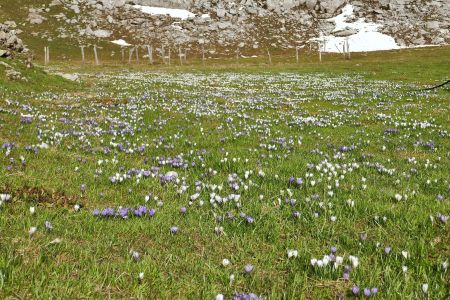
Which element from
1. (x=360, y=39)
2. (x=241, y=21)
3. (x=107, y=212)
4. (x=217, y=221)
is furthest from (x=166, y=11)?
(x=217, y=221)

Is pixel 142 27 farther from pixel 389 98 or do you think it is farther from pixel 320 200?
pixel 320 200

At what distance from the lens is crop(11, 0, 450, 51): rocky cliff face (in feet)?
493

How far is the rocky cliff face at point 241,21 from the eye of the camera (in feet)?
493

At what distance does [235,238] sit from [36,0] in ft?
616

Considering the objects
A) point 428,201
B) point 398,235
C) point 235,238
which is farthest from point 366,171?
point 235,238

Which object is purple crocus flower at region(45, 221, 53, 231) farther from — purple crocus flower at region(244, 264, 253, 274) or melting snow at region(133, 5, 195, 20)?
melting snow at region(133, 5, 195, 20)

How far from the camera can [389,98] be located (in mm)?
23656

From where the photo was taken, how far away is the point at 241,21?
17200cm

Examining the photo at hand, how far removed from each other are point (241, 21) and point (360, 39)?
2239 inches

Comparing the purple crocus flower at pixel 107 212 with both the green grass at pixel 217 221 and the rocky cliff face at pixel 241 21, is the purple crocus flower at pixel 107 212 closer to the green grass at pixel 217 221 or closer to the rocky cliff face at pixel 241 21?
the green grass at pixel 217 221

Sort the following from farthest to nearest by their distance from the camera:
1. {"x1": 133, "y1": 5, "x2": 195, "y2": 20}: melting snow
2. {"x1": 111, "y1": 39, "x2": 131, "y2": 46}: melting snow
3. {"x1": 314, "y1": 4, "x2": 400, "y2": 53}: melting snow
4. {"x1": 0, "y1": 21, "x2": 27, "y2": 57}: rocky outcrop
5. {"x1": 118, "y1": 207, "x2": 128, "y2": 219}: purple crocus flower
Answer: {"x1": 133, "y1": 5, "x2": 195, "y2": 20}: melting snow < {"x1": 314, "y1": 4, "x2": 400, "y2": 53}: melting snow < {"x1": 111, "y1": 39, "x2": 131, "y2": 46}: melting snow < {"x1": 0, "y1": 21, "x2": 27, "y2": 57}: rocky outcrop < {"x1": 118, "y1": 207, "x2": 128, "y2": 219}: purple crocus flower

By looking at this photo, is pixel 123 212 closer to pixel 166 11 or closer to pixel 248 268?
pixel 248 268

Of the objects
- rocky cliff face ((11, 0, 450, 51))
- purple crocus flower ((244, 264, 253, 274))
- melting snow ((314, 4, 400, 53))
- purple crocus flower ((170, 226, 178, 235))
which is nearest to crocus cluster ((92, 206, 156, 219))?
purple crocus flower ((170, 226, 178, 235))

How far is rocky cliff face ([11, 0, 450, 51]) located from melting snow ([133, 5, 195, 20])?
3.30 meters
